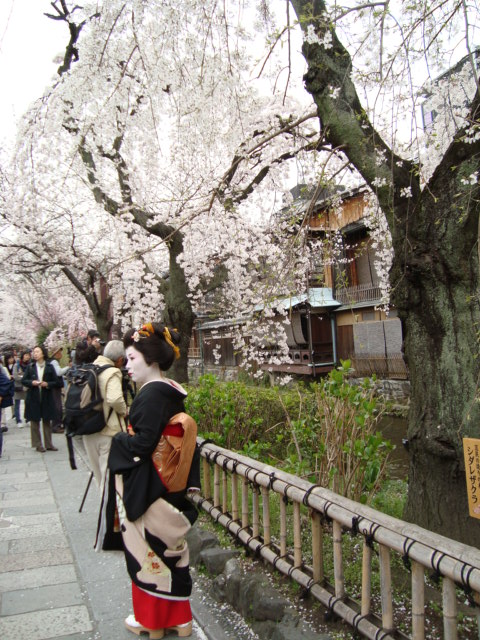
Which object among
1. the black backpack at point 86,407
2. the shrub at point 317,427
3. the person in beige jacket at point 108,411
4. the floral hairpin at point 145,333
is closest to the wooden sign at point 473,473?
the shrub at point 317,427

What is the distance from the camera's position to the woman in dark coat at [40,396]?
8.88 meters

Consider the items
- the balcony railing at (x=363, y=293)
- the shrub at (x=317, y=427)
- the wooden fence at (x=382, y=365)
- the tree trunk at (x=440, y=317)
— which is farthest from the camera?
the balcony railing at (x=363, y=293)

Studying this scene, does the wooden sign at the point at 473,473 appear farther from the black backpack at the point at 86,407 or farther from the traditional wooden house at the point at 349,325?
the traditional wooden house at the point at 349,325

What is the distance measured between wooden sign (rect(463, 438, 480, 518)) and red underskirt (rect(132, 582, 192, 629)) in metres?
1.80

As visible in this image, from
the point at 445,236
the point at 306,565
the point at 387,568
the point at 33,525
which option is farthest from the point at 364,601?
the point at 33,525

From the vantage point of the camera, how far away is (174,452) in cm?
304

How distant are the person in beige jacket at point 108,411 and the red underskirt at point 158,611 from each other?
6.39 feet

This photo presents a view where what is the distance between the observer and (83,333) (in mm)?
25172

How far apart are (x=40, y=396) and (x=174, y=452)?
6.71 m

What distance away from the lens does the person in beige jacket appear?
4980mm

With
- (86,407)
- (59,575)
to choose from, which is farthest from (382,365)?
(59,575)

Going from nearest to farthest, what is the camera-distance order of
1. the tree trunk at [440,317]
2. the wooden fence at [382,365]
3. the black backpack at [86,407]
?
the tree trunk at [440,317], the black backpack at [86,407], the wooden fence at [382,365]

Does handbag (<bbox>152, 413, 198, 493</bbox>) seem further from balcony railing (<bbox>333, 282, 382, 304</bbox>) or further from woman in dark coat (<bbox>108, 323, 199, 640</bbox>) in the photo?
balcony railing (<bbox>333, 282, 382, 304</bbox>)

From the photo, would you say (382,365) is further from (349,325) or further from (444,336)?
(444,336)
